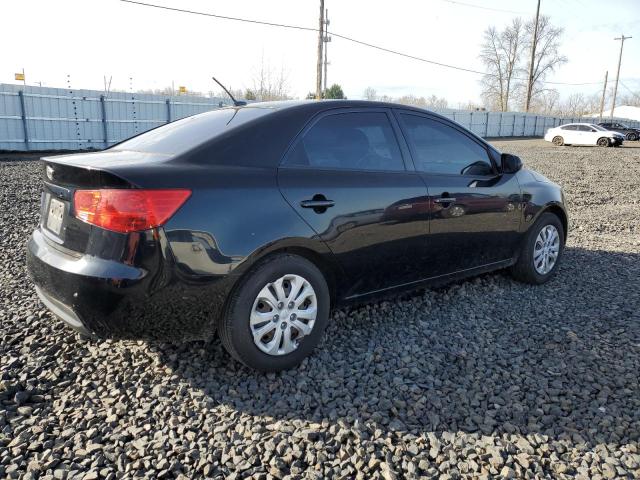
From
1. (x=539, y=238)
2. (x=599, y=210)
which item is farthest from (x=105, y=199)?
(x=599, y=210)

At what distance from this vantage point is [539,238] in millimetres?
4758

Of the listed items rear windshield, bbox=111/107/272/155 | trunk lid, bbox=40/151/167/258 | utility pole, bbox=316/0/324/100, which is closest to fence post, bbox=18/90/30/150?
utility pole, bbox=316/0/324/100

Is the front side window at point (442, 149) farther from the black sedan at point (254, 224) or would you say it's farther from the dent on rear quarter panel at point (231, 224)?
the dent on rear quarter panel at point (231, 224)

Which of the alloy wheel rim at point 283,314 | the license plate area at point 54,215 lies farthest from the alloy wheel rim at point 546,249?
the license plate area at point 54,215

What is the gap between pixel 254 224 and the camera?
276cm

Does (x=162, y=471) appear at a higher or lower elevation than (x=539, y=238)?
lower

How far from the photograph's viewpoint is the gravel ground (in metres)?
2.30

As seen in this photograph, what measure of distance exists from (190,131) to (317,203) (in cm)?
95

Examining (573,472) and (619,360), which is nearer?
(573,472)

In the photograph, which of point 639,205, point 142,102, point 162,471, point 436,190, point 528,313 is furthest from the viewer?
point 142,102

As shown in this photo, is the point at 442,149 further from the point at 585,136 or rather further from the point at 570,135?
the point at 570,135

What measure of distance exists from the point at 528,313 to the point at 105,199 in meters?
3.20

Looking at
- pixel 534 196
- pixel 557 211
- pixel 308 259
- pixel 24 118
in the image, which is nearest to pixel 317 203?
pixel 308 259

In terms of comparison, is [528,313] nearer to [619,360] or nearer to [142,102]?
[619,360]
